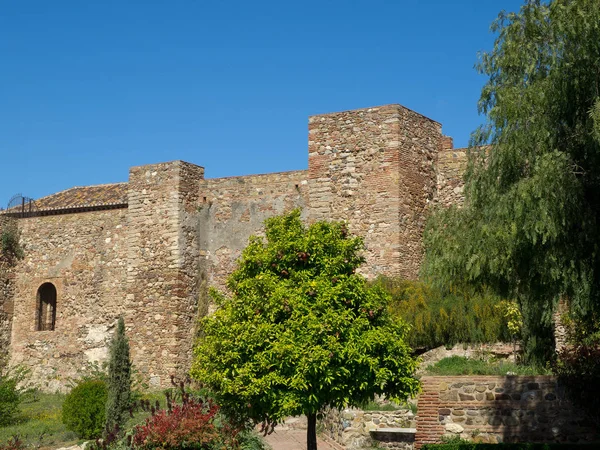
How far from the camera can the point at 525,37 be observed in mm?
13516

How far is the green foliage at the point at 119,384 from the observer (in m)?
21.1

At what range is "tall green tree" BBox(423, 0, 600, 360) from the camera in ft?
40.9

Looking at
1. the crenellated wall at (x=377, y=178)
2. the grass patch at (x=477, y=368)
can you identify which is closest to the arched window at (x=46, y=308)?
the crenellated wall at (x=377, y=178)

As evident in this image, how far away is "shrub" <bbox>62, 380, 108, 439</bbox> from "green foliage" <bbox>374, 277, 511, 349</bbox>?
7.38 metres

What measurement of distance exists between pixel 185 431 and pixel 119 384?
25.6 feet

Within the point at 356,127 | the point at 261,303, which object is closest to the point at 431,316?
the point at 356,127

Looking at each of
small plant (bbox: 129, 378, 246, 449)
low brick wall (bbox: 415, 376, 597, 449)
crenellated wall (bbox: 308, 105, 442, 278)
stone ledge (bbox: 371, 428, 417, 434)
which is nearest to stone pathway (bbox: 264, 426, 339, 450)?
stone ledge (bbox: 371, 428, 417, 434)

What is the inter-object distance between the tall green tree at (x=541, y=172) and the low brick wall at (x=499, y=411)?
3.94m

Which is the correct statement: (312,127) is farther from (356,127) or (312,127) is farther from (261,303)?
(261,303)

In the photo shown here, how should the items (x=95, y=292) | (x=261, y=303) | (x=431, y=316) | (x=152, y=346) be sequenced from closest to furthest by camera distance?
1. (x=261, y=303)
2. (x=431, y=316)
3. (x=152, y=346)
4. (x=95, y=292)

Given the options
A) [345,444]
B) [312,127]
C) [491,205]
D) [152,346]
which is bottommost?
[345,444]

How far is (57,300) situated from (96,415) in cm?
835

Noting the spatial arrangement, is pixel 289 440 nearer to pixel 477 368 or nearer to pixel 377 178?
pixel 477 368

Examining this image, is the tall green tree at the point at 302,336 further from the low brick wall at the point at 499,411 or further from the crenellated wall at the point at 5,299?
the crenellated wall at the point at 5,299
